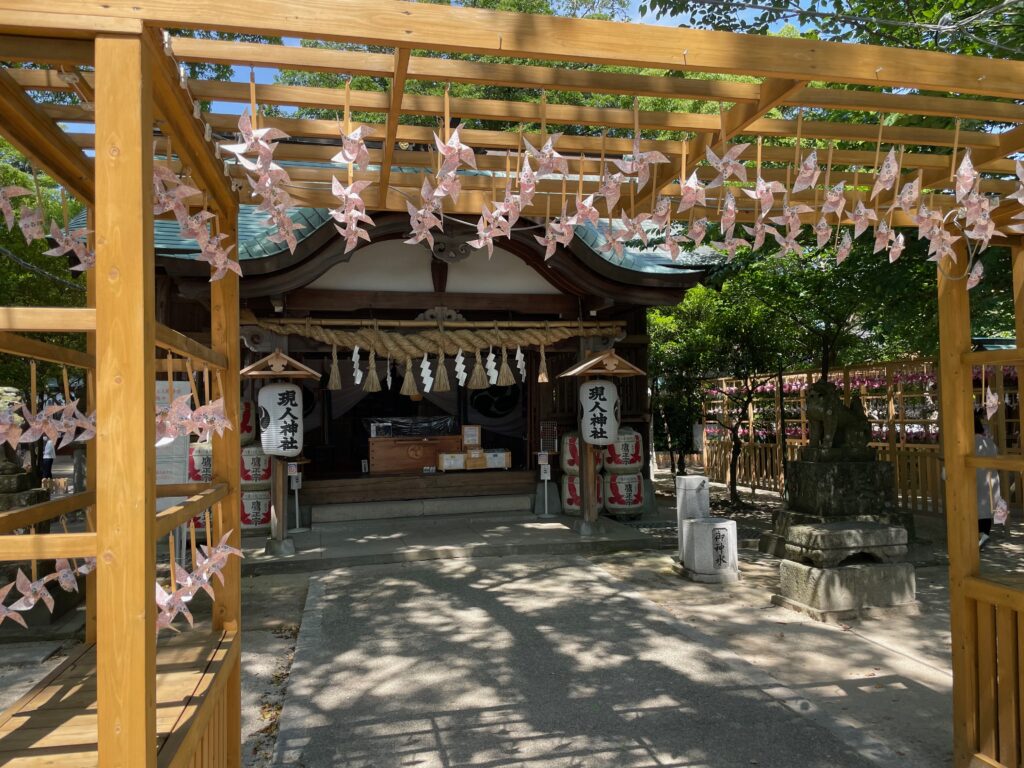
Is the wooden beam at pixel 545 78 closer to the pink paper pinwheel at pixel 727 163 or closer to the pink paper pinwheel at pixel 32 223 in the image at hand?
the pink paper pinwheel at pixel 727 163

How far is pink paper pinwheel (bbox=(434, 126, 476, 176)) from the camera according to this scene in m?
2.48

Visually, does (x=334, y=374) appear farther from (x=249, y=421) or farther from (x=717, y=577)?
(x=717, y=577)

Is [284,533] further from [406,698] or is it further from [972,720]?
[972,720]

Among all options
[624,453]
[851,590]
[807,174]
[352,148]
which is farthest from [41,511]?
[624,453]

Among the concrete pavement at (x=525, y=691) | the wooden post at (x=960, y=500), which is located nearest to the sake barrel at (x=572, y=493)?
the concrete pavement at (x=525, y=691)

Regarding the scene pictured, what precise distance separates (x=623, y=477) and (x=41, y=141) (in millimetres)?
8613

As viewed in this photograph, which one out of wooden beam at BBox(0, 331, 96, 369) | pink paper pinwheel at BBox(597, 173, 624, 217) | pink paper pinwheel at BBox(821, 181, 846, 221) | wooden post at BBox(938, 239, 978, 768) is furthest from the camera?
wooden post at BBox(938, 239, 978, 768)

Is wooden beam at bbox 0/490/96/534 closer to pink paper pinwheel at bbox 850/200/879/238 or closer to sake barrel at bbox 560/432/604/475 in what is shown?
pink paper pinwheel at bbox 850/200/879/238

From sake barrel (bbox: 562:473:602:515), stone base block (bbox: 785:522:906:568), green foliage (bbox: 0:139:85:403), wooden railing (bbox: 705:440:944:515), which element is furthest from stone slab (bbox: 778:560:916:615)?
green foliage (bbox: 0:139:85:403)

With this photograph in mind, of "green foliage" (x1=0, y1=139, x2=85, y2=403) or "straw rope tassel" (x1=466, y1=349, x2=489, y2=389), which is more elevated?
"green foliage" (x1=0, y1=139, x2=85, y2=403)

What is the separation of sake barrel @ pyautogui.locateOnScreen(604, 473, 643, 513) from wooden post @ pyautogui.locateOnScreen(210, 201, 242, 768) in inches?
297

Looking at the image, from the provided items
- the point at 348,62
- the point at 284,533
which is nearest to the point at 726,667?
the point at 348,62

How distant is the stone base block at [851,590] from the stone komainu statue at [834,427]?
252 cm

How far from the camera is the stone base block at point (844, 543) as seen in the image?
19.9 ft
